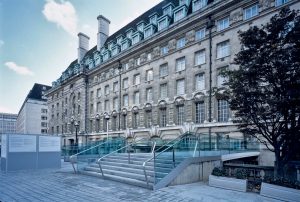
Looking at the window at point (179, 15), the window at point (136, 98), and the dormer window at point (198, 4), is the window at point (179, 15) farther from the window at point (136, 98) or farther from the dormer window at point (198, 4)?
the window at point (136, 98)

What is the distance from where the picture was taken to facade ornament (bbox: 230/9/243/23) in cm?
2110

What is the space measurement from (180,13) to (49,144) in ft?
65.3

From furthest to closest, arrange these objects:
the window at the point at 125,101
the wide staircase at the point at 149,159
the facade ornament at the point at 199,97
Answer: the window at the point at 125,101 → the facade ornament at the point at 199,97 → the wide staircase at the point at 149,159

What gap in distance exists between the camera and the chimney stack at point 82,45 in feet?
160

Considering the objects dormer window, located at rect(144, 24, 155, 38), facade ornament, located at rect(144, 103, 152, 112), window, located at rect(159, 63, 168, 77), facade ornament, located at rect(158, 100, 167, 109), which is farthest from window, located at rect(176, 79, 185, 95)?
dormer window, located at rect(144, 24, 155, 38)

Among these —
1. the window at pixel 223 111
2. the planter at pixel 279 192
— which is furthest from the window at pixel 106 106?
the planter at pixel 279 192

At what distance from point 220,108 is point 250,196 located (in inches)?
548

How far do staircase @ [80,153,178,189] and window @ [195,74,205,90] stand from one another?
1251cm

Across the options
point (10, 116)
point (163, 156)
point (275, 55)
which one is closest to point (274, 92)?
point (275, 55)

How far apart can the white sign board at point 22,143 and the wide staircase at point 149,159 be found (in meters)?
3.75

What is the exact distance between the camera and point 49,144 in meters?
16.6

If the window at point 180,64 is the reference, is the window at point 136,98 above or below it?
below

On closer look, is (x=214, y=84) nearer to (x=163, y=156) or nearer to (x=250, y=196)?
(x=163, y=156)

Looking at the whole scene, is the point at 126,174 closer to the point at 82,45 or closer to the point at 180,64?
the point at 180,64
